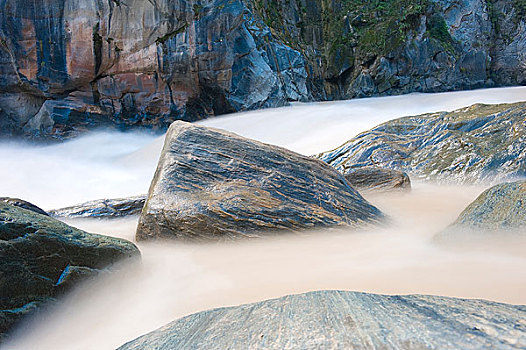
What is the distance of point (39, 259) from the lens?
1.94m

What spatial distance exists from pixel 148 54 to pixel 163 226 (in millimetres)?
12549

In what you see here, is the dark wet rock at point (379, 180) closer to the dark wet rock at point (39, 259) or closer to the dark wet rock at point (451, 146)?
the dark wet rock at point (451, 146)

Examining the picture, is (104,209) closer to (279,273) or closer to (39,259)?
(39,259)

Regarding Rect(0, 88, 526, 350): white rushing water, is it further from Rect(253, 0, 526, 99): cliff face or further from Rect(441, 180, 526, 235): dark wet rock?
Rect(253, 0, 526, 99): cliff face

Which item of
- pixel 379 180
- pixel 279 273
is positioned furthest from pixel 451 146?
pixel 279 273

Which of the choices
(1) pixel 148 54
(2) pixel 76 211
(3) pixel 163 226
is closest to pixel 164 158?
(3) pixel 163 226

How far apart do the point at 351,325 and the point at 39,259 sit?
1.83 m

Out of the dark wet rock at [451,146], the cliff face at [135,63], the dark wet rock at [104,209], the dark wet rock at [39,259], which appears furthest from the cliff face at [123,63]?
the dark wet rock at [39,259]

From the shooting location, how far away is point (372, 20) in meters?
21.9

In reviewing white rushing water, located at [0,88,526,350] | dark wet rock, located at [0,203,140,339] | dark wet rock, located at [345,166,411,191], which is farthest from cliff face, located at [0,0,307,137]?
dark wet rock, located at [0,203,140,339]

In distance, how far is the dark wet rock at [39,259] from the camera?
1.76 metres

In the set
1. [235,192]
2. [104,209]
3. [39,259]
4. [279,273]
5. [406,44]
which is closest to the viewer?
[39,259]

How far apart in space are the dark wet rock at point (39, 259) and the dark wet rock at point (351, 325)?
957mm

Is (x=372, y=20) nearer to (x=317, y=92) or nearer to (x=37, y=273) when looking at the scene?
(x=317, y=92)
